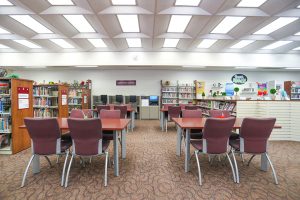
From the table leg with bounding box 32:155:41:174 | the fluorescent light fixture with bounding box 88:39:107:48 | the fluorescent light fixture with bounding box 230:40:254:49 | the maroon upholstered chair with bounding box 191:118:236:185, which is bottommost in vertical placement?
the table leg with bounding box 32:155:41:174

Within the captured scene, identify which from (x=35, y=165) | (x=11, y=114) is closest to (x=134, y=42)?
(x=11, y=114)

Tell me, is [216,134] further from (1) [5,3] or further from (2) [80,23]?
(1) [5,3]

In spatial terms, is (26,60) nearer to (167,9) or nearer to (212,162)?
(167,9)

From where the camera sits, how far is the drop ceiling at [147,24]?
392 cm

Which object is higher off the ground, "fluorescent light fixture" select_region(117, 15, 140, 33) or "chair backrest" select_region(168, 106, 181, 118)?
"fluorescent light fixture" select_region(117, 15, 140, 33)

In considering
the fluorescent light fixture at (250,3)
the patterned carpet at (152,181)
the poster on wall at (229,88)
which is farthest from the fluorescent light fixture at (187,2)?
the poster on wall at (229,88)

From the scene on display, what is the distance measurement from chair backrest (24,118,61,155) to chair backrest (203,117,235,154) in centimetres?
204

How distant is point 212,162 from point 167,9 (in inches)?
147

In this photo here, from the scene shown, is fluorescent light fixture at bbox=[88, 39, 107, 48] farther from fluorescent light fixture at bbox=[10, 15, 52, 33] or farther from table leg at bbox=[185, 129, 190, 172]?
table leg at bbox=[185, 129, 190, 172]

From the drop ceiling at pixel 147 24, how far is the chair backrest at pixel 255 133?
9.70 ft

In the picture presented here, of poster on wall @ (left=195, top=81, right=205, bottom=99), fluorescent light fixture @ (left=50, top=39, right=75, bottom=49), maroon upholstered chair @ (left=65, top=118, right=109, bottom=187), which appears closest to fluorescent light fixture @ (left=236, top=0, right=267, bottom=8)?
maroon upholstered chair @ (left=65, top=118, right=109, bottom=187)

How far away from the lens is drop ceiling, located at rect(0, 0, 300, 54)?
392 centimetres

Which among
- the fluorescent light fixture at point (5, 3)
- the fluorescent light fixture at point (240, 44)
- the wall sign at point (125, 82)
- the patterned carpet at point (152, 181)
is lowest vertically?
the patterned carpet at point (152, 181)

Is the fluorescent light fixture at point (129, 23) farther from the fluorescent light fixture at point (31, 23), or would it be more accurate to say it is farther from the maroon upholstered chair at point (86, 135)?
the maroon upholstered chair at point (86, 135)
